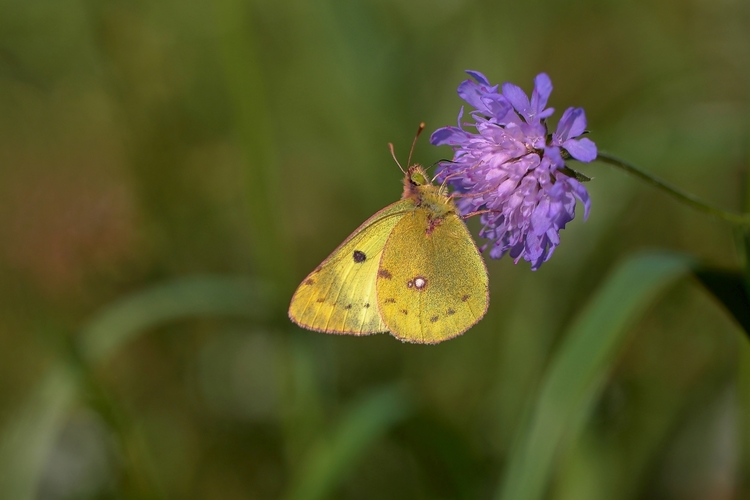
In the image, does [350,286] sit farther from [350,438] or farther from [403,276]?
[350,438]

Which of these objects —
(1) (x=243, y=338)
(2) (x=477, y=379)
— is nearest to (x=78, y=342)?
(1) (x=243, y=338)

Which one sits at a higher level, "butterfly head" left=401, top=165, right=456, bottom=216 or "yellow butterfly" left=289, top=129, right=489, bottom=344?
"butterfly head" left=401, top=165, right=456, bottom=216

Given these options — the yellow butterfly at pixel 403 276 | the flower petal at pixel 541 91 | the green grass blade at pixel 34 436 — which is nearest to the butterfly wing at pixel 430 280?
the yellow butterfly at pixel 403 276

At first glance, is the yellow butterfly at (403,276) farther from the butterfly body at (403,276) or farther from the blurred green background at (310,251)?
the blurred green background at (310,251)

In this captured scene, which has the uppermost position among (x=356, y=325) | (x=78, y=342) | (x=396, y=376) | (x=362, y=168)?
(x=362, y=168)

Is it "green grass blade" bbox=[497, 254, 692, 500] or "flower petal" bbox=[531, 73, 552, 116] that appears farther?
"green grass blade" bbox=[497, 254, 692, 500]

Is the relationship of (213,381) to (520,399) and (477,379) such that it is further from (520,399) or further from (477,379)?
(520,399)

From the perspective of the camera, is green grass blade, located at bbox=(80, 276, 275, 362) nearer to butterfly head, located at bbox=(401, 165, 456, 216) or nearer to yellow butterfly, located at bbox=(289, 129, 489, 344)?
yellow butterfly, located at bbox=(289, 129, 489, 344)

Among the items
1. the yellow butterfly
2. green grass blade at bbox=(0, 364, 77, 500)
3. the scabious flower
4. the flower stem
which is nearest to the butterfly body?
the yellow butterfly
